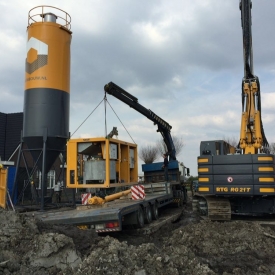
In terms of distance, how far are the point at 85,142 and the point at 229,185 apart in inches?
200

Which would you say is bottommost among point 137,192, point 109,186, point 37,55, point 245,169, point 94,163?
point 137,192

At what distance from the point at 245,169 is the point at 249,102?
2853mm

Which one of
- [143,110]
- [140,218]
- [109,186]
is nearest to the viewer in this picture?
[140,218]

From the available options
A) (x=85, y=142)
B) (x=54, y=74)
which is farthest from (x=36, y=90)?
(x=85, y=142)

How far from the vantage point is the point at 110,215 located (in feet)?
25.3

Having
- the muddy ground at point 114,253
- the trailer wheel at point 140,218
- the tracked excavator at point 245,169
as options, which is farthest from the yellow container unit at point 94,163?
the muddy ground at point 114,253

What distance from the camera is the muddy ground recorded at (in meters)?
4.99

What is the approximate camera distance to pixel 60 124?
1407 centimetres

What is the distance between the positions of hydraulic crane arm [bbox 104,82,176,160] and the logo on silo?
2879 millimetres

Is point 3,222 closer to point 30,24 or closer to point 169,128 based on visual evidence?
point 30,24

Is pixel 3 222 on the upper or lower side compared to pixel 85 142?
lower

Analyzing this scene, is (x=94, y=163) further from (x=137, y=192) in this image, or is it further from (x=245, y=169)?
(x=245, y=169)

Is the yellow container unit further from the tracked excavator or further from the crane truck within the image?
the tracked excavator

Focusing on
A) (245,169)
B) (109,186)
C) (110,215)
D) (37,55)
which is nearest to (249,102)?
(245,169)
